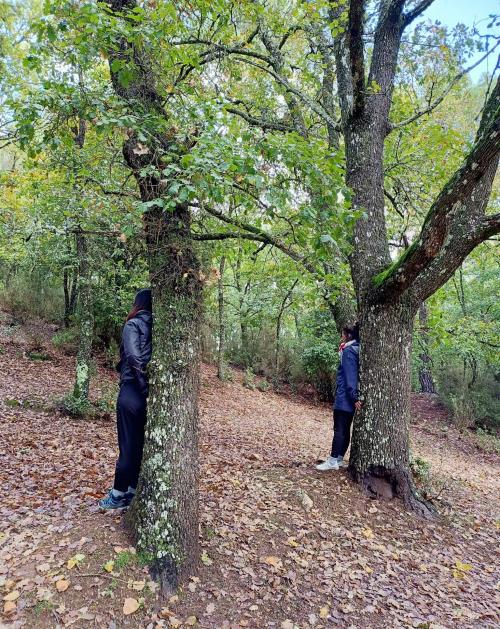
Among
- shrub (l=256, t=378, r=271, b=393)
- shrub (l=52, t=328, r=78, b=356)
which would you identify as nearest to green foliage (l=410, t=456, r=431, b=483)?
shrub (l=256, t=378, r=271, b=393)

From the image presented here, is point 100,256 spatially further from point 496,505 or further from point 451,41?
point 496,505

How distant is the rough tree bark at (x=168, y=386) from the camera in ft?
10.8

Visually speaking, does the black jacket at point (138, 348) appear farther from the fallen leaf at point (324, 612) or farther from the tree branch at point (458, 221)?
the tree branch at point (458, 221)

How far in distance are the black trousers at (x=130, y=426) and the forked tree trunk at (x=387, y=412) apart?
266 centimetres

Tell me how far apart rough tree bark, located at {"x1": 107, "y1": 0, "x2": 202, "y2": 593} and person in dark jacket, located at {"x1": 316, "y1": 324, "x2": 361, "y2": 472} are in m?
2.42

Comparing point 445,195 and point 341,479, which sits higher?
point 445,195

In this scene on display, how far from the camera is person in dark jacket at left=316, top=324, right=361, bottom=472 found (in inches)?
207

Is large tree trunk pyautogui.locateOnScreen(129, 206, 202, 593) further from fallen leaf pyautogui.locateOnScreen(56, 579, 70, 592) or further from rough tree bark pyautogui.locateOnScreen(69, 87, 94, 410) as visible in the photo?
rough tree bark pyautogui.locateOnScreen(69, 87, 94, 410)

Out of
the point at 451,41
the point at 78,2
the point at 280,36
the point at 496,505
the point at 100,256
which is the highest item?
the point at 280,36

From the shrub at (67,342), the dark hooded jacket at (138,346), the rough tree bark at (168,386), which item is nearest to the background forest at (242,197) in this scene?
the shrub at (67,342)

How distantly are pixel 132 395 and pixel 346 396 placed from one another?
2.82 metres

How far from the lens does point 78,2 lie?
12.2ft

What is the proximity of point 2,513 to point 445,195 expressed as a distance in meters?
5.31

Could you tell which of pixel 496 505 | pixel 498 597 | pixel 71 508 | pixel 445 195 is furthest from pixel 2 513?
pixel 496 505
